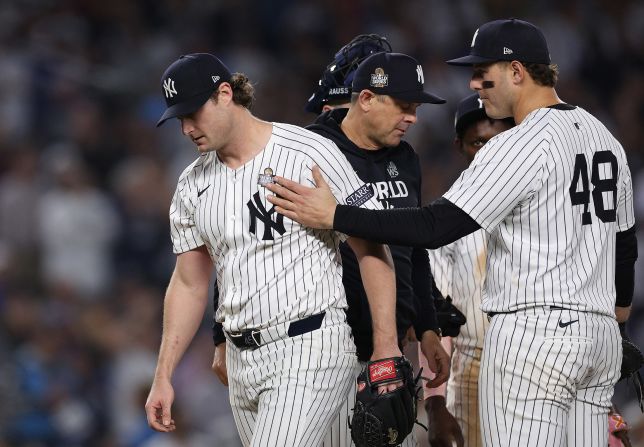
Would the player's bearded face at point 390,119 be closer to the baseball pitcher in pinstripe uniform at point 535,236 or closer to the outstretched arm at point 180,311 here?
the baseball pitcher in pinstripe uniform at point 535,236

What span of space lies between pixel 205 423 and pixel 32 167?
96.9 inches

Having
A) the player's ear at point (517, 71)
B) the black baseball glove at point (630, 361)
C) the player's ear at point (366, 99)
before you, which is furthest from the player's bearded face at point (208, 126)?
the black baseball glove at point (630, 361)

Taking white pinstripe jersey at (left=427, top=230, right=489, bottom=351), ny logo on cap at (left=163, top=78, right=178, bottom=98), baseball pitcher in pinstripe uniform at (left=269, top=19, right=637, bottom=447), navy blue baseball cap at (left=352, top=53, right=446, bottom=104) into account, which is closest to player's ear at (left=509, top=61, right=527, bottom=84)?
baseball pitcher in pinstripe uniform at (left=269, top=19, right=637, bottom=447)

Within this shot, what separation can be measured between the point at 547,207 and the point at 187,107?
116cm

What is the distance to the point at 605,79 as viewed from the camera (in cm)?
938

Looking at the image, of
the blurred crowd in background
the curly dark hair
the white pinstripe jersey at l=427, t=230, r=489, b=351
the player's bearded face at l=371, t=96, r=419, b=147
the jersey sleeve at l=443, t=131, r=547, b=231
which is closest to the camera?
the jersey sleeve at l=443, t=131, r=547, b=231

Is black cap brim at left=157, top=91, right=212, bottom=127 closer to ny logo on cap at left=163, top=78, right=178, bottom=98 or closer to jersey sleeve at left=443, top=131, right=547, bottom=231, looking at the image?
ny logo on cap at left=163, top=78, right=178, bottom=98

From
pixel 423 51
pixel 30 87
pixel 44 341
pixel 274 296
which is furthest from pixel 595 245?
pixel 30 87

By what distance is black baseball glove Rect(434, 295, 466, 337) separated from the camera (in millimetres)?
4410

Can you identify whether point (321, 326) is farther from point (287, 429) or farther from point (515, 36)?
point (515, 36)

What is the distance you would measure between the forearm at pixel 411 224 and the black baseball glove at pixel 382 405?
396mm

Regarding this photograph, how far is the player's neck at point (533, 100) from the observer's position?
3682 millimetres

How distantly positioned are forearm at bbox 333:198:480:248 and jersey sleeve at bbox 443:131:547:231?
46 mm

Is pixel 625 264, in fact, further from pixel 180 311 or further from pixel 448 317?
pixel 180 311
